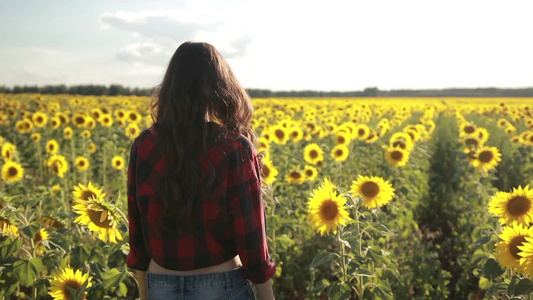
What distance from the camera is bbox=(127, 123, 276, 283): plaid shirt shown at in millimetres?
1777

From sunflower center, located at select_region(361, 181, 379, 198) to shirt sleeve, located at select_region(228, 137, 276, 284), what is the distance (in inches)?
87.7

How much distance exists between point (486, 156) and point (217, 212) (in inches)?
228

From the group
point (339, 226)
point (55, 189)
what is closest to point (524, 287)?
point (339, 226)

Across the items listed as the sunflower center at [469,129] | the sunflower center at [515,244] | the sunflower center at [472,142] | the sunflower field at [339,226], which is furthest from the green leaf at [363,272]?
the sunflower center at [469,129]

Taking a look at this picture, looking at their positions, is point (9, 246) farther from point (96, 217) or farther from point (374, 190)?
point (374, 190)

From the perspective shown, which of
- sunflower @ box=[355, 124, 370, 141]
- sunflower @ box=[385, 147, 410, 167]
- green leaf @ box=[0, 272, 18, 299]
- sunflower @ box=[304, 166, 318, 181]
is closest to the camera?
green leaf @ box=[0, 272, 18, 299]

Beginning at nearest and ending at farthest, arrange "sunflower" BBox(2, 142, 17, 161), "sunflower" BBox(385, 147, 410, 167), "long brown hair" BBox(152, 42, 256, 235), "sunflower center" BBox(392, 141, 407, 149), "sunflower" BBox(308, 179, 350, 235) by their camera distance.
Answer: "long brown hair" BBox(152, 42, 256, 235), "sunflower" BBox(308, 179, 350, 235), "sunflower" BBox(385, 147, 410, 167), "sunflower center" BBox(392, 141, 407, 149), "sunflower" BBox(2, 142, 17, 161)

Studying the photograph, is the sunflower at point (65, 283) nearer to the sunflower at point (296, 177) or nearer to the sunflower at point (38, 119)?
the sunflower at point (296, 177)

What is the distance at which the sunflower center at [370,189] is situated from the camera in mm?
3947

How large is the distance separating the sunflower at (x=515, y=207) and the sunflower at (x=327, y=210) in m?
1.07

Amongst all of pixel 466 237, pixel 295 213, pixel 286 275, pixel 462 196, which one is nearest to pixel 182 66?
pixel 286 275

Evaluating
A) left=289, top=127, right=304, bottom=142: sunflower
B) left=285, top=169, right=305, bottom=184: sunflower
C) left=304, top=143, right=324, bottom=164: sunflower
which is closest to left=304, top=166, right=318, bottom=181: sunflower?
left=285, top=169, right=305, bottom=184: sunflower

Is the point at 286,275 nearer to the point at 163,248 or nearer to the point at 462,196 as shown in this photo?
the point at 163,248

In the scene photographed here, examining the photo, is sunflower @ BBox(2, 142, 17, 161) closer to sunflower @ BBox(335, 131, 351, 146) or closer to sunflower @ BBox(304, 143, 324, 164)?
sunflower @ BBox(304, 143, 324, 164)
